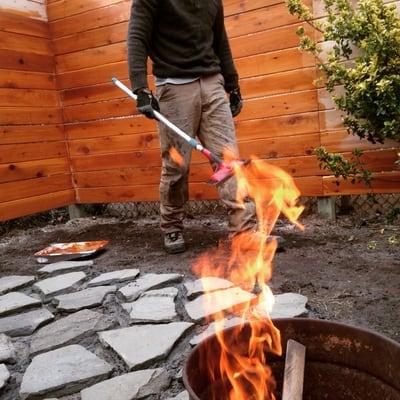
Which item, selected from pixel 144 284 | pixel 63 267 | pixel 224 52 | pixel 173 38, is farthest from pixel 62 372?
pixel 224 52

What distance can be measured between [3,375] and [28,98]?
167 inches

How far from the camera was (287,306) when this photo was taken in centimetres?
259

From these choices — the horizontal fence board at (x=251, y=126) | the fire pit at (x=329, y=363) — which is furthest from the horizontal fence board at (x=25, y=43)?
the fire pit at (x=329, y=363)

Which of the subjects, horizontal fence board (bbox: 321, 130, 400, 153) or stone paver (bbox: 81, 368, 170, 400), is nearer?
stone paver (bbox: 81, 368, 170, 400)

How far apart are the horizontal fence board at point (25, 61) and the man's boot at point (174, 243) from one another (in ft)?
9.94

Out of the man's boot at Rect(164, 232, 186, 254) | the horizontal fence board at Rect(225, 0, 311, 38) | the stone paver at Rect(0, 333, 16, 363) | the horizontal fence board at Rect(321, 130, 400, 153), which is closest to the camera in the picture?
the stone paver at Rect(0, 333, 16, 363)

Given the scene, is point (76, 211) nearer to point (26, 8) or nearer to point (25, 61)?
point (25, 61)

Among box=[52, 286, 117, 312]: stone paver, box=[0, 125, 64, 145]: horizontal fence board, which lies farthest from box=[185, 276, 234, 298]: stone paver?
box=[0, 125, 64, 145]: horizontal fence board

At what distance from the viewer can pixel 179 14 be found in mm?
3588

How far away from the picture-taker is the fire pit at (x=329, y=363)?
148 cm

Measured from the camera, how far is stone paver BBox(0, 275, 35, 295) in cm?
342

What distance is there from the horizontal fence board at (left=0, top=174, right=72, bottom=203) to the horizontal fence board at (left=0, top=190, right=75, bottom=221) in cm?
5

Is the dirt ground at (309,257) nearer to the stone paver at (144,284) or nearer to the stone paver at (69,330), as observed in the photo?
the stone paver at (144,284)

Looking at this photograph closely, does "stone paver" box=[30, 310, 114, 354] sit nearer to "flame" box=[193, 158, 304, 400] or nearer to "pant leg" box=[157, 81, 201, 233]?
"flame" box=[193, 158, 304, 400]
